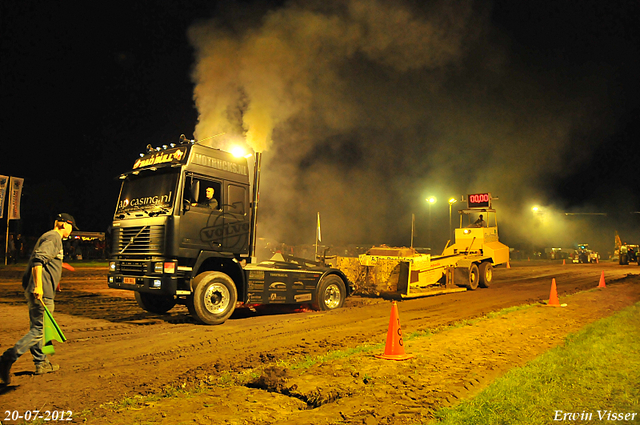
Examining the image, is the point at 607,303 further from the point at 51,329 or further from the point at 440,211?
the point at 440,211

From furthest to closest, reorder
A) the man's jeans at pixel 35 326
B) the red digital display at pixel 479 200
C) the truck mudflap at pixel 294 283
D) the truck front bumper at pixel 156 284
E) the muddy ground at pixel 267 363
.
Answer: the red digital display at pixel 479 200 → the truck mudflap at pixel 294 283 → the truck front bumper at pixel 156 284 → the man's jeans at pixel 35 326 → the muddy ground at pixel 267 363

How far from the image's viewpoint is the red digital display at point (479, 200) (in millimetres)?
20487

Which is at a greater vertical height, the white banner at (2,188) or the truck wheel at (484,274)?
the white banner at (2,188)

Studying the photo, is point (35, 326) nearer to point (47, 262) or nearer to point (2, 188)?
point (47, 262)

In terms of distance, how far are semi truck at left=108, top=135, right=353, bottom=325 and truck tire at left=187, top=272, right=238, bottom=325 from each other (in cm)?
2

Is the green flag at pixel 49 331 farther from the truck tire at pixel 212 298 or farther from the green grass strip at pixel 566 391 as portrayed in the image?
the green grass strip at pixel 566 391

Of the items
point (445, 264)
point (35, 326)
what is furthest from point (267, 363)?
point (445, 264)

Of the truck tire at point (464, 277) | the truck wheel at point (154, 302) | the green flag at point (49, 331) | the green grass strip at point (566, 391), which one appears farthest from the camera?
the truck tire at point (464, 277)

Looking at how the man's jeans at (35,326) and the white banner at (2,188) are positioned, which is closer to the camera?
the man's jeans at (35,326)

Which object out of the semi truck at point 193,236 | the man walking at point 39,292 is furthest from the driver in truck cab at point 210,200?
the man walking at point 39,292

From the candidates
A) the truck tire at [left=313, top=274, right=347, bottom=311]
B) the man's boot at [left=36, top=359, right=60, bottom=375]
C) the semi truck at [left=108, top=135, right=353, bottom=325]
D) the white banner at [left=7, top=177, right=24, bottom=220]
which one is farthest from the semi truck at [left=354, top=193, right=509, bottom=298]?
the white banner at [left=7, top=177, right=24, bottom=220]

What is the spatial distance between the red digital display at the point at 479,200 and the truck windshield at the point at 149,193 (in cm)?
1595

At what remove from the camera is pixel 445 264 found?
54.0ft

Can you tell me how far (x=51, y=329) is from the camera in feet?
17.5
